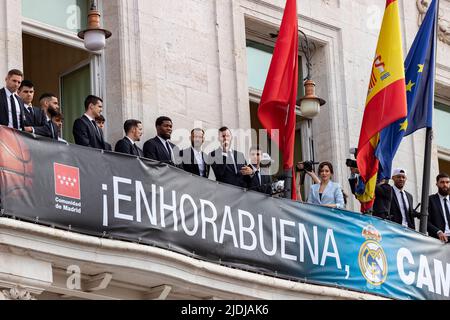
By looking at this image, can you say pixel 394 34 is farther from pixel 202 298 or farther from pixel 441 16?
pixel 202 298

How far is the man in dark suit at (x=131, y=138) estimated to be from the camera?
2005 centimetres

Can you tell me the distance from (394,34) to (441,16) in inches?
167

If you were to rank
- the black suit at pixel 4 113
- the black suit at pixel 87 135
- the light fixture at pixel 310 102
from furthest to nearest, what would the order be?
the light fixture at pixel 310 102, the black suit at pixel 87 135, the black suit at pixel 4 113

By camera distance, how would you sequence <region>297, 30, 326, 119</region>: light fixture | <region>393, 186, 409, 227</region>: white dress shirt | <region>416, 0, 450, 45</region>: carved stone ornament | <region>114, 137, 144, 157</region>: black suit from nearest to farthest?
<region>114, 137, 144, 157</region>: black suit → <region>393, 186, 409, 227</region>: white dress shirt → <region>297, 30, 326, 119</region>: light fixture → <region>416, 0, 450, 45</region>: carved stone ornament

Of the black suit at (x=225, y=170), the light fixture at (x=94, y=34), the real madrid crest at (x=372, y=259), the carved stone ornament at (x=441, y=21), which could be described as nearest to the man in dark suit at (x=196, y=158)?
the black suit at (x=225, y=170)

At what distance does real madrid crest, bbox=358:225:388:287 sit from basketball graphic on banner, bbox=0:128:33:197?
17.7ft

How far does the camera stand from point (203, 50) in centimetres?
2317

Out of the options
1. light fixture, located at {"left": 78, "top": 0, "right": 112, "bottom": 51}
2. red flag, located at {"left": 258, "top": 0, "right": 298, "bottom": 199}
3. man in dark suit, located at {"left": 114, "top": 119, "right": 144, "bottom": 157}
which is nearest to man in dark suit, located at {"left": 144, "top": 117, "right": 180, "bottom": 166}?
man in dark suit, located at {"left": 114, "top": 119, "right": 144, "bottom": 157}

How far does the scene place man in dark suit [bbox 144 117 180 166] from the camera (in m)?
20.5

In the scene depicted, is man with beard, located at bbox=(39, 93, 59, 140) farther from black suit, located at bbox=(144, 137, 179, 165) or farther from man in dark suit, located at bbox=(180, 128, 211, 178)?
man in dark suit, located at bbox=(180, 128, 211, 178)

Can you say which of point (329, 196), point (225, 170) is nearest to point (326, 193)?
point (329, 196)

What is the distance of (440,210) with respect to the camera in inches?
933

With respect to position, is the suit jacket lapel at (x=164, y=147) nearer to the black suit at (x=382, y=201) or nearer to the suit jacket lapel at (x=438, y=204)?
the black suit at (x=382, y=201)

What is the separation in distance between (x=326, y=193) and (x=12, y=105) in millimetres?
5178
